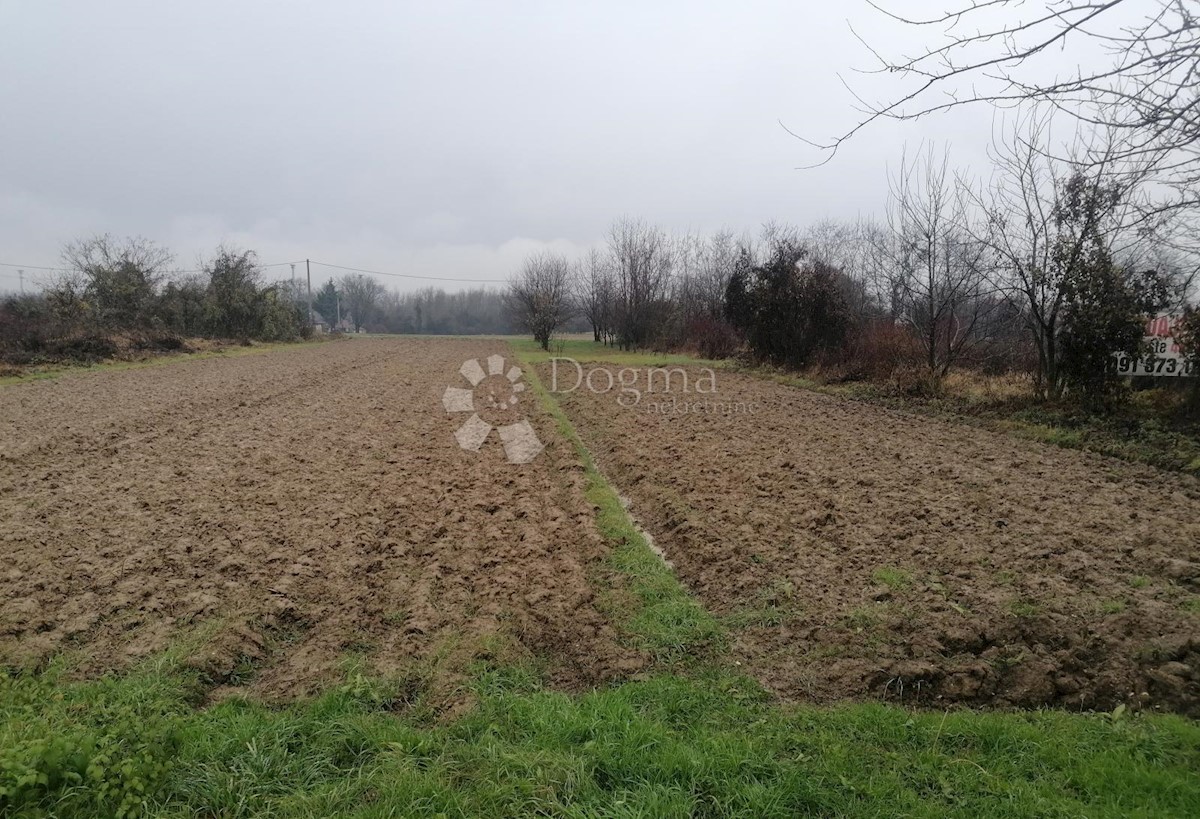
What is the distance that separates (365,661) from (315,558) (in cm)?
200

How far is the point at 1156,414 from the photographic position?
1109 cm

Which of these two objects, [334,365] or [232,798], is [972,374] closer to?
[232,798]

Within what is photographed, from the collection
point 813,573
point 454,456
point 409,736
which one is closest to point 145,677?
point 409,736

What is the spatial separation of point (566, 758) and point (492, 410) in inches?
502

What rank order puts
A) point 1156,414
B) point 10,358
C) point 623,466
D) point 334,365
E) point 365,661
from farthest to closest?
point 334,365 < point 10,358 < point 1156,414 < point 623,466 < point 365,661

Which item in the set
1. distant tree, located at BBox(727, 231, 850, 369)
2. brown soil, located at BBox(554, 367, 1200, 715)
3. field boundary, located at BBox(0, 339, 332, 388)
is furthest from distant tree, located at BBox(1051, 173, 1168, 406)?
field boundary, located at BBox(0, 339, 332, 388)

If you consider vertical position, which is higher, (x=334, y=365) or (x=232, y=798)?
(x=334, y=365)

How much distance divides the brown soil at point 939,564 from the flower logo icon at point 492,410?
165cm

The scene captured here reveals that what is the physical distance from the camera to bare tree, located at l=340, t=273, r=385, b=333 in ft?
349

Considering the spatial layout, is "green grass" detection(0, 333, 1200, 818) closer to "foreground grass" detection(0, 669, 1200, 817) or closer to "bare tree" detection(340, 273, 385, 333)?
"foreground grass" detection(0, 669, 1200, 817)

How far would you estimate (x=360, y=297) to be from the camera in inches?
4193

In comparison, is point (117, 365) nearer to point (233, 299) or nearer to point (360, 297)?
point (233, 299)

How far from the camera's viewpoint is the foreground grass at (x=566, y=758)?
2.69m

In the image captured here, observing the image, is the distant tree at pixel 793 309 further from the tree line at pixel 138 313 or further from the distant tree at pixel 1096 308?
the tree line at pixel 138 313
